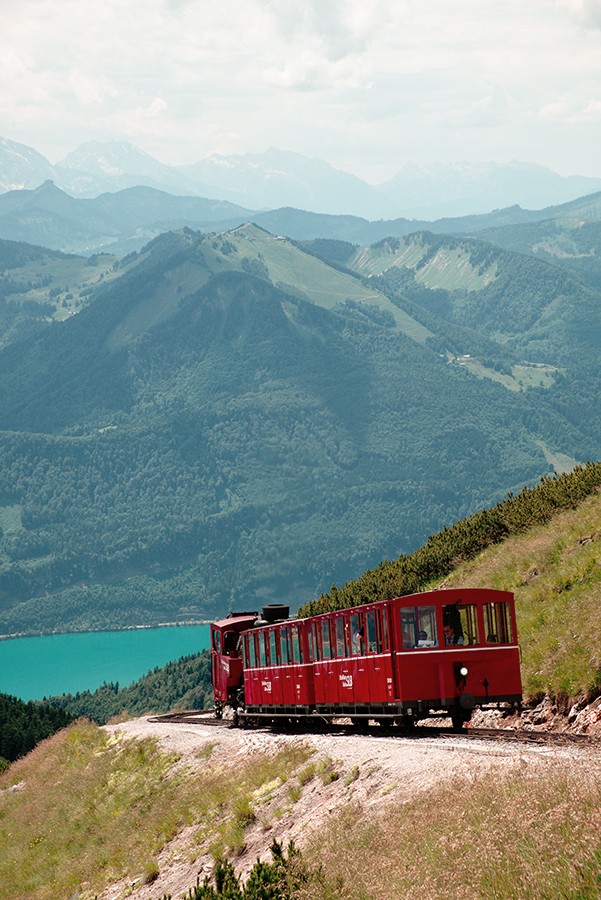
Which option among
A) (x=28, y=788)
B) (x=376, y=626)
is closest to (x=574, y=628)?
(x=376, y=626)

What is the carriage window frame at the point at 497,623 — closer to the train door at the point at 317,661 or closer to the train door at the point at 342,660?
the train door at the point at 342,660

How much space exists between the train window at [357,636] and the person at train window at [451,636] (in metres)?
2.58

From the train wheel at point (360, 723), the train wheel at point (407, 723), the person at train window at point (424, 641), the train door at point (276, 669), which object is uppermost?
the person at train window at point (424, 641)

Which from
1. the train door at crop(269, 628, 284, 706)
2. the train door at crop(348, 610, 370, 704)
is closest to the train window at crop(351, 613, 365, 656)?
the train door at crop(348, 610, 370, 704)

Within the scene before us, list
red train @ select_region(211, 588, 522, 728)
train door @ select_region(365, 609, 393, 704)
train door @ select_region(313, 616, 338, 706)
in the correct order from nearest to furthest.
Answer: red train @ select_region(211, 588, 522, 728), train door @ select_region(365, 609, 393, 704), train door @ select_region(313, 616, 338, 706)

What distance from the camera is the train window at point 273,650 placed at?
3731 centimetres

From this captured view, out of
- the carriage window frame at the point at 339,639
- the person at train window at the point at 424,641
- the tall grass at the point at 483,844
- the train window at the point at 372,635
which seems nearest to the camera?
the tall grass at the point at 483,844

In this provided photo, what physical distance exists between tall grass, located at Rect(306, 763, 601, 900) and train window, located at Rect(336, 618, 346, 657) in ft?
40.6

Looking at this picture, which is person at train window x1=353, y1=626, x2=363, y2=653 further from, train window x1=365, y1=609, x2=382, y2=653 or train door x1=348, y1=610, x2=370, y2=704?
train window x1=365, y1=609, x2=382, y2=653

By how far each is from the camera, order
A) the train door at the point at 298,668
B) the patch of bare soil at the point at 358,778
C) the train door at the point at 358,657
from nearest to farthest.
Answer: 1. the patch of bare soil at the point at 358,778
2. the train door at the point at 358,657
3. the train door at the point at 298,668

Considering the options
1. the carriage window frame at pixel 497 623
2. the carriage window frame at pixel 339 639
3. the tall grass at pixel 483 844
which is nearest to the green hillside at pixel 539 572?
the carriage window frame at pixel 497 623

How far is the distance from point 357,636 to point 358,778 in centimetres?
747

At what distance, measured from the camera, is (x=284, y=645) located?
36.2 metres

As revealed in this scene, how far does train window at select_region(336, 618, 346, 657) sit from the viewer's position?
1205 inches
